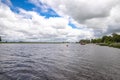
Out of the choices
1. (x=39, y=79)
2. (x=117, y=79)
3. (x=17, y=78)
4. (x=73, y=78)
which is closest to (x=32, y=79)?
(x=39, y=79)

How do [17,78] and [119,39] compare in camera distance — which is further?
[119,39]

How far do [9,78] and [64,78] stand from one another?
6.64 metres

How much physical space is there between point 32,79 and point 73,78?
4.95 meters

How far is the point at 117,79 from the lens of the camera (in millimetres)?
15008

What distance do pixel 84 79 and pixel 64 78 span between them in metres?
2.43

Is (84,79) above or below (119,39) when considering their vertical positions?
below

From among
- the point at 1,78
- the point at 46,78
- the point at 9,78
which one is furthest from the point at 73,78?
the point at 1,78

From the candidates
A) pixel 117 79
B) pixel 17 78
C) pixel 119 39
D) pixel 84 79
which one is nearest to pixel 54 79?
pixel 84 79

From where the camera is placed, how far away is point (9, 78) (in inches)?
588

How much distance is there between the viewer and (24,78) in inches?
591

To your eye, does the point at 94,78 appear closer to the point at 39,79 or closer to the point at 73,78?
the point at 73,78

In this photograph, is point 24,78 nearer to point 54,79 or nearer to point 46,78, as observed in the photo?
point 46,78

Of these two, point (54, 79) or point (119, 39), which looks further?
point (119, 39)

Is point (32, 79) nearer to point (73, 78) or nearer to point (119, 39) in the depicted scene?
point (73, 78)
